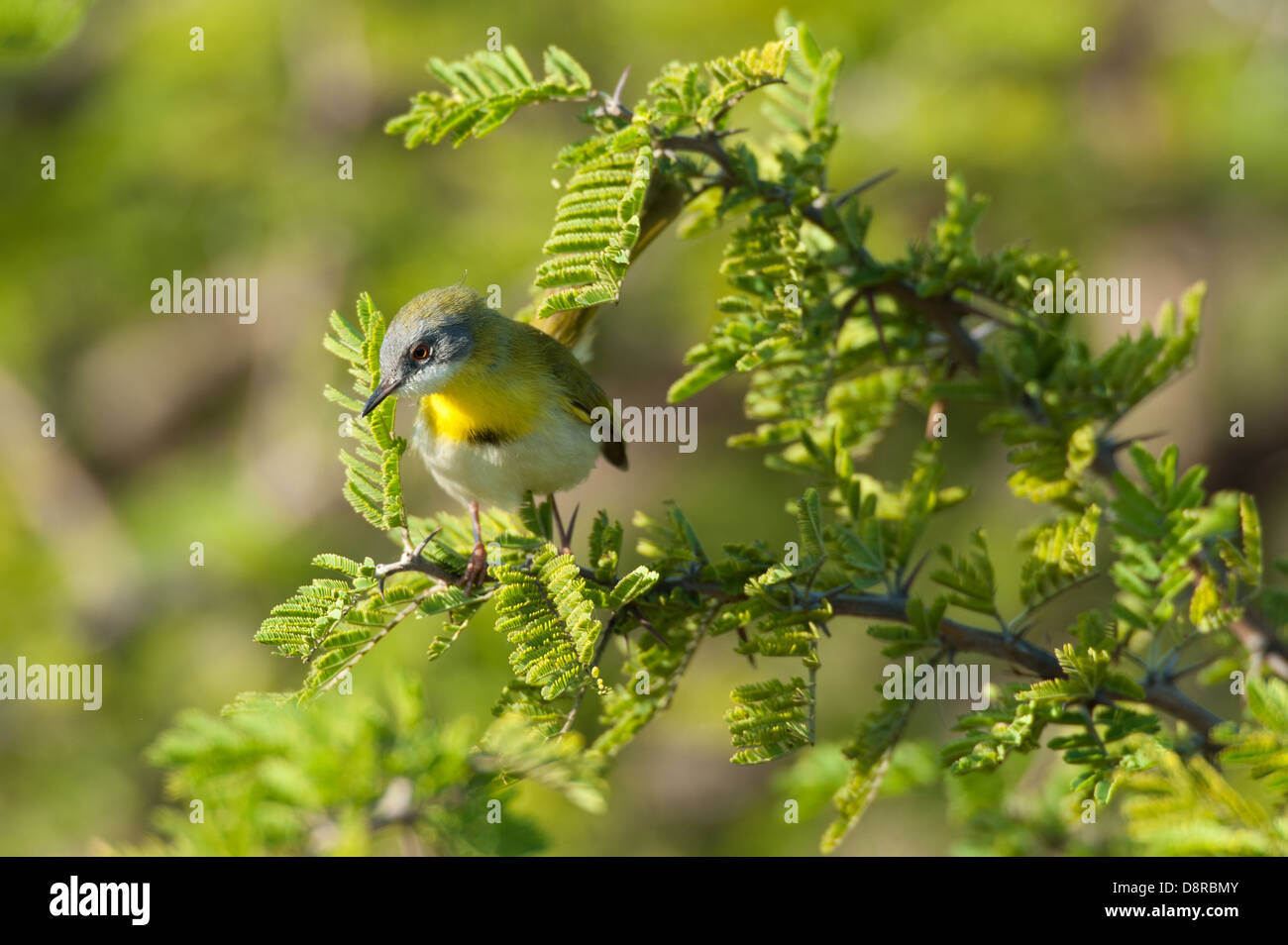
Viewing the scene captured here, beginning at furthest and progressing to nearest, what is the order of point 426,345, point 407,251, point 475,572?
1. point 407,251
2. point 426,345
3. point 475,572

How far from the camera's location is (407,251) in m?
7.41

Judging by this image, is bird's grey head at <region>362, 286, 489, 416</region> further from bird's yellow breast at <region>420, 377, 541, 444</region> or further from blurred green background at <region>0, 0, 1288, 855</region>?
blurred green background at <region>0, 0, 1288, 855</region>

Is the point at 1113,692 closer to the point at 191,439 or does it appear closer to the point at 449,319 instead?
the point at 449,319

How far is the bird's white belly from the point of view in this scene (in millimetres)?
3705

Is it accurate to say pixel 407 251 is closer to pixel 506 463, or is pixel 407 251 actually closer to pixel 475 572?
pixel 506 463

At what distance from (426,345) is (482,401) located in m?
0.27

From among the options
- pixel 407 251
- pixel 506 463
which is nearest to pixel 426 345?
pixel 506 463

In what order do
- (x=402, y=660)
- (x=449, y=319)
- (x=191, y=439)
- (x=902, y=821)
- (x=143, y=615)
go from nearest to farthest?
(x=449, y=319) → (x=402, y=660) → (x=143, y=615) → (x=902, y=821) → (x=191, y=439)

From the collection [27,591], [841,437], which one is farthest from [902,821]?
[27,591]

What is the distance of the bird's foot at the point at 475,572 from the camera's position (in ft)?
7.81

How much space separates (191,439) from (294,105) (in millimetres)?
3168

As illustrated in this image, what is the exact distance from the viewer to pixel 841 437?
3.36 m

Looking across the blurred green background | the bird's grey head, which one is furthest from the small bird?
the blurred green background

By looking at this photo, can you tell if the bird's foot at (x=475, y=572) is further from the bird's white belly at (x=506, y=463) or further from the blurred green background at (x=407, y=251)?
the blurred green background at (x=407, y=251)
